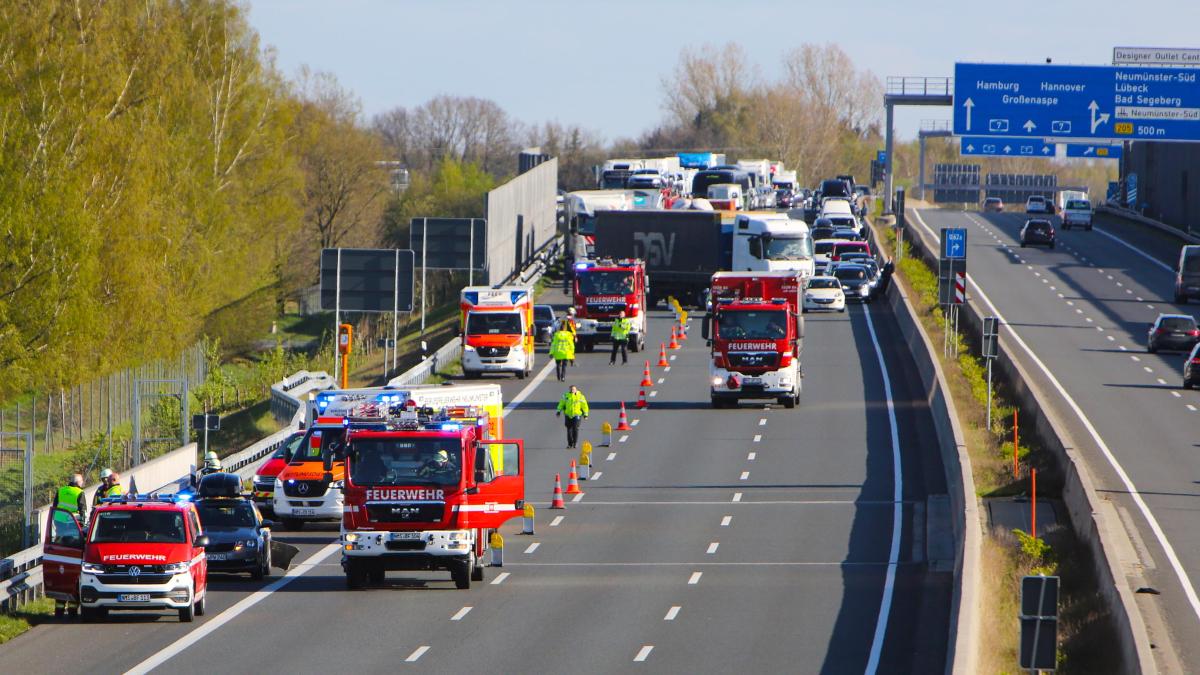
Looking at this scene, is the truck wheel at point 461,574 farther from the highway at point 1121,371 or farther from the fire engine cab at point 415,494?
the highway at point 1121,371

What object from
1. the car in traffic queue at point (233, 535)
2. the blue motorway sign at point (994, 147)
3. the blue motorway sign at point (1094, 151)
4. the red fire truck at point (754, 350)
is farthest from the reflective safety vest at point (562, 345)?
the blue motorway sign at point (1094, 151)

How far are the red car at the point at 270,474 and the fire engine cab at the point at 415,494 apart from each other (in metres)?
7.51

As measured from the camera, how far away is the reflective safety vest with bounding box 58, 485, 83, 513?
2430 cm

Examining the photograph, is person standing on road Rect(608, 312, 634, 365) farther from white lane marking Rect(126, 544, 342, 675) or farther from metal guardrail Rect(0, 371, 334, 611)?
white lane marking Rect(126, 544, 342, 675)

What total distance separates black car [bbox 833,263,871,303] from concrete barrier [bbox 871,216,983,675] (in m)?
12.3

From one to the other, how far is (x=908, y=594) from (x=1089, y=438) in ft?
54.3

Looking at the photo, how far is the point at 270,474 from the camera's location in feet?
107

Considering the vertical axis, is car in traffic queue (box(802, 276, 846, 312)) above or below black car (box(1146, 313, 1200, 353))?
above

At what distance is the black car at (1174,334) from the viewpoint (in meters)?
56.4

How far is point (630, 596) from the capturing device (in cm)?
2447

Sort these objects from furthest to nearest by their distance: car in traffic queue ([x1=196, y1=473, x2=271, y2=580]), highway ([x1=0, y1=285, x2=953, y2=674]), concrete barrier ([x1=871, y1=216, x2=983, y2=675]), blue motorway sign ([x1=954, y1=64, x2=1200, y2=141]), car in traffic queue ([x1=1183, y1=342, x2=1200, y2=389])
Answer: blue motorway sign ([x1=954, y1=64, x2=1200, y2=141]) → car in traffic queue ([x1=1183, y1=342, x2=1200, y2=389]) → car in traffic queue ([x1=196, y1=473, x2=271, y2=580]) → highway ([x1=0, y1=285, x2=953, y2=674]) → concrete barrier ([x1=871, y1=216, x2=983, y2=675])

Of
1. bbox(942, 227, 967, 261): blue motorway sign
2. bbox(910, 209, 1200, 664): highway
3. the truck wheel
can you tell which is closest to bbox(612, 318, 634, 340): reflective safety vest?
bbox(942, 227, 967, 261): blue motorway sign

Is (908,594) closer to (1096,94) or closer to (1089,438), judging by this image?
(1089,438)

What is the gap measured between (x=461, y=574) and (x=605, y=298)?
103ft
